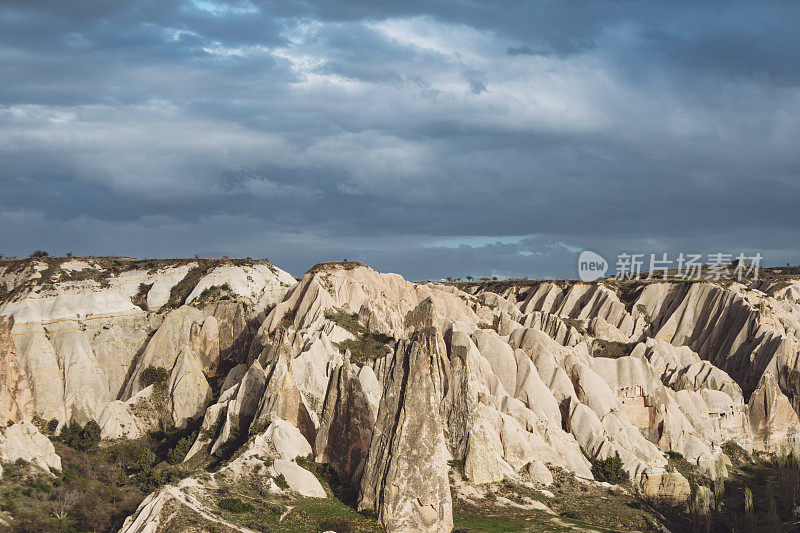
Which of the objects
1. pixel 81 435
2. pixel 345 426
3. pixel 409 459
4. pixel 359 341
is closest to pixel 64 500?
pixel 345 426

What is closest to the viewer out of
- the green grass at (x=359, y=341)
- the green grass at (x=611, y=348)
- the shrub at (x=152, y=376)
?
the green grass at (x=359, y=341)

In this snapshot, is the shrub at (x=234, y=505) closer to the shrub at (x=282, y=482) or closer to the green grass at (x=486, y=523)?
the shrub at (x=282, y=482)

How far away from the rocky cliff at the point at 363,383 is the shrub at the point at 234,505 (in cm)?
121

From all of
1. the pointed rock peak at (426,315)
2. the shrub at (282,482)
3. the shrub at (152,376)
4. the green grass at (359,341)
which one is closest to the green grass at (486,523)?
the shrub at (282,482)

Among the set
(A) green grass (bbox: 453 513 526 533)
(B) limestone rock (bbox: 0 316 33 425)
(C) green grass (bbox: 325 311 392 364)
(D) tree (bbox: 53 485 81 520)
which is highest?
(C) green grass (bbox: 325 311 392 364)

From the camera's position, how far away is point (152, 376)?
6600cm

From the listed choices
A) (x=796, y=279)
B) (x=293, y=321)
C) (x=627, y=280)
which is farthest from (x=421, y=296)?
(x=796, y=279)

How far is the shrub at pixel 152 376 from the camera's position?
6531 centimetres

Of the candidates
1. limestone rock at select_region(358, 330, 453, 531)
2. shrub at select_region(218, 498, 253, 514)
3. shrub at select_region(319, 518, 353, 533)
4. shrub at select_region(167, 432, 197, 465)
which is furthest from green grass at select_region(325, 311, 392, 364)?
shrub at select_region(218, 498, 253, 514)

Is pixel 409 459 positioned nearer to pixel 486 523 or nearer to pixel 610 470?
pixel 486 523

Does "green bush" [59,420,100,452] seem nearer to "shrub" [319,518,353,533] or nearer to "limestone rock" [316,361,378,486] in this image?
"limestone rock" [316,361,378,486]

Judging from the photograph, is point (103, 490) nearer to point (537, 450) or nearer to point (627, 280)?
point (537, 450)

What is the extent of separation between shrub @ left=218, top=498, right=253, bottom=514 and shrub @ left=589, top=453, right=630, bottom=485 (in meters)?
28.3

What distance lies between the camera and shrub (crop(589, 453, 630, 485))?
54812mm
